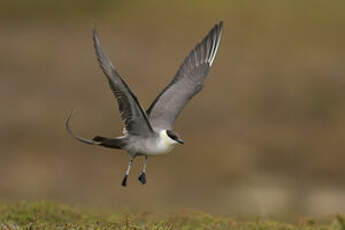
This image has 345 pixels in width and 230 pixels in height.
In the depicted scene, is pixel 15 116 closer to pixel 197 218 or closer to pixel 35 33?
pixel 35 33

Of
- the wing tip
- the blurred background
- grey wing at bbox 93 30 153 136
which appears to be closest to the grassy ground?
grey wing at bbox 93 30 153 136

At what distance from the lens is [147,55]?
60.8 feet

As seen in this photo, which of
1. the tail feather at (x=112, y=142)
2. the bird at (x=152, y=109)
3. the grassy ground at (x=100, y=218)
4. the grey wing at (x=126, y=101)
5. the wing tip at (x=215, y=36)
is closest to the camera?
the grey wing at (x=126, y=101)

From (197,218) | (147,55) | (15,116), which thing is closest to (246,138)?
(147,55)

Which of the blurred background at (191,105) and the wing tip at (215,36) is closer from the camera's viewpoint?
the wing tip at (215,36)

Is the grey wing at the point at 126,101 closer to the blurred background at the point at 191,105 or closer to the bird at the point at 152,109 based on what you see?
the bird at the point at 152,109

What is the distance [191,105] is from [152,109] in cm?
814

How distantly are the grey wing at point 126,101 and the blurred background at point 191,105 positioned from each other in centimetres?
440

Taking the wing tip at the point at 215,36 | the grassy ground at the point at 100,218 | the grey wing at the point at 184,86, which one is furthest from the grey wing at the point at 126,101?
the wing tip at the point at 215,36

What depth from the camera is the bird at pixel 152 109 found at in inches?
276

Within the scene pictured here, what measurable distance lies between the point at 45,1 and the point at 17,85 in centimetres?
526

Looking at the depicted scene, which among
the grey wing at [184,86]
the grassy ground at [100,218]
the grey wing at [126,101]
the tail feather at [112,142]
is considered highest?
the grey wing at [184,86]

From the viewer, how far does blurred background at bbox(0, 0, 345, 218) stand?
1436 cm

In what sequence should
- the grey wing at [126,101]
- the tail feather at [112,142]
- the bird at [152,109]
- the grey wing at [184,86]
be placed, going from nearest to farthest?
the grey wing at [126,101] < the bird at [152,109] < the tail feather at [112,142] < the grey wing at [184,86]
